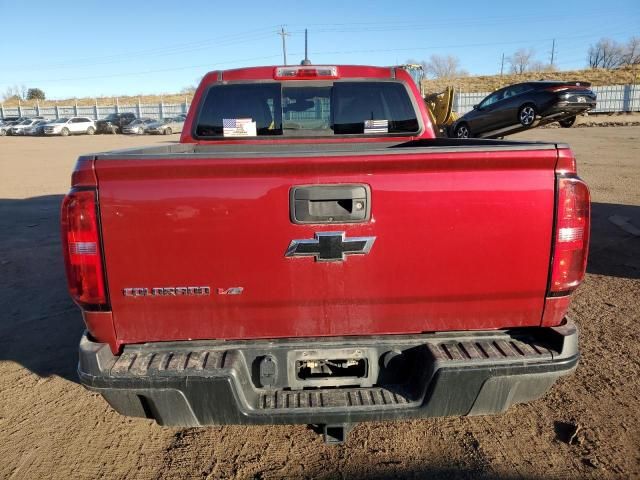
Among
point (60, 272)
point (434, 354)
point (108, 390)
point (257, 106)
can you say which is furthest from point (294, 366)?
point (60, 272)

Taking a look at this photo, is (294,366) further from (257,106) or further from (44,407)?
(257,106)

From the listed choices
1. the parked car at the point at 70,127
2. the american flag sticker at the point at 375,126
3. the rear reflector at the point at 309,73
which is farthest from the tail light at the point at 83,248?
the parked car at the point at 70,127

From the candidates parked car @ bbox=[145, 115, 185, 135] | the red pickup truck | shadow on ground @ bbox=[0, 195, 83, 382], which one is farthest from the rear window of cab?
parked car @ bbox=[145, 115, 185, 135]

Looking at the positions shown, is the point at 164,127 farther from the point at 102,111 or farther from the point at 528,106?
the point at 528,106

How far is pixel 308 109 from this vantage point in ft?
13.2

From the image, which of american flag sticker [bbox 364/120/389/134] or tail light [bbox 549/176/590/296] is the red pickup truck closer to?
tail light [bbox 549/176/590/296]

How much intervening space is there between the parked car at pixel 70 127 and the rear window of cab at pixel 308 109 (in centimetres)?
4376

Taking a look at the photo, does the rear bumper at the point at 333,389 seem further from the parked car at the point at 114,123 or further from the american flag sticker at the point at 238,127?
the parked car at the point at 114,123

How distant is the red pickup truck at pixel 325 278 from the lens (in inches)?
83.1

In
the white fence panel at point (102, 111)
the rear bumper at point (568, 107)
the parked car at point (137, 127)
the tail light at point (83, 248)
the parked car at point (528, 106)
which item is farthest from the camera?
the white fence panel at point (102, 111)

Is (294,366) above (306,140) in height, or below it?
below

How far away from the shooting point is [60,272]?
5.97m

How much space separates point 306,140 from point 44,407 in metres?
2.66

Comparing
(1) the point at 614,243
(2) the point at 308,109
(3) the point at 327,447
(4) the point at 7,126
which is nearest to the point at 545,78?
(1) the point at 614,243
